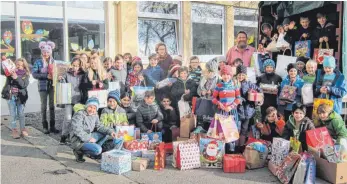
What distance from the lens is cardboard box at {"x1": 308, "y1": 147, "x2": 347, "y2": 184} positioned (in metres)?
4.90

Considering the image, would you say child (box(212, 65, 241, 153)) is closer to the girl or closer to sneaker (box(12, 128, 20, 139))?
the girl

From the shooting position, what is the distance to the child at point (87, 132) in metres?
5.91

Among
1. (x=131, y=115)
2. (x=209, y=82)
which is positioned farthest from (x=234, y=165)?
(x=131, y=115)

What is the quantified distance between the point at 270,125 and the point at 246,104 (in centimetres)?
52

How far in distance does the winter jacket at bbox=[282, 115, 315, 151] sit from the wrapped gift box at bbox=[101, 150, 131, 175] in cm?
238

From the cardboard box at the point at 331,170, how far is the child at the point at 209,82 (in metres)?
2.01

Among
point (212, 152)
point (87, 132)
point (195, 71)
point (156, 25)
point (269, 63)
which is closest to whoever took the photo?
point (212, 152)

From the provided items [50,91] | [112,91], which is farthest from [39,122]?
[112,91]

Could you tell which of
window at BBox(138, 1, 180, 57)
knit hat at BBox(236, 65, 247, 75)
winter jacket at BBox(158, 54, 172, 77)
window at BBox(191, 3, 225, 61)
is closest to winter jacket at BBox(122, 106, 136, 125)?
winter jacket at BBox(158, 54, 172, 77)

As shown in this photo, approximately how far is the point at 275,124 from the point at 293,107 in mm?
392

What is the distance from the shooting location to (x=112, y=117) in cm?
647

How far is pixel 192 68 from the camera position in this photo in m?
7.27

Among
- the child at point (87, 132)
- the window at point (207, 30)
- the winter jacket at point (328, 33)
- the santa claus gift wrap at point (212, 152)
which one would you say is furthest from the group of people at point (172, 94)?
the window at point (207, 30)

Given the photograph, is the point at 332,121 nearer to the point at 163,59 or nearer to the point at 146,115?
the point at 146,115
